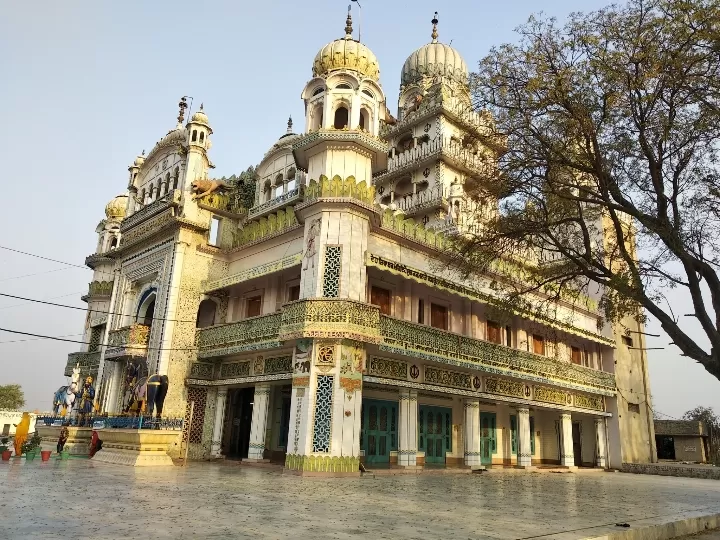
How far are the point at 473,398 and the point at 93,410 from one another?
1608 centimetres

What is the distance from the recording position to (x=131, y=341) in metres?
22.6

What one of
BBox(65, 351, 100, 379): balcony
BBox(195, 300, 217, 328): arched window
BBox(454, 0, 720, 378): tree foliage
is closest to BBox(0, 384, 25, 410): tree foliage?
BBox(65, 351, 100, 379): balcony

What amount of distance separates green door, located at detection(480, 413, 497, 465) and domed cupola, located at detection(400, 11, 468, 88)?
74.9ft

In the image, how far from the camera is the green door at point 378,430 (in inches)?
812

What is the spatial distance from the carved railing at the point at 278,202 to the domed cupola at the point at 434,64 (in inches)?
706

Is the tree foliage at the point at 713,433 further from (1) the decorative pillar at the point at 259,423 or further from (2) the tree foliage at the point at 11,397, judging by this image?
(2) the tree foliage at the point at 11,397

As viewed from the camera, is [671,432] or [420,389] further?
[671,432]

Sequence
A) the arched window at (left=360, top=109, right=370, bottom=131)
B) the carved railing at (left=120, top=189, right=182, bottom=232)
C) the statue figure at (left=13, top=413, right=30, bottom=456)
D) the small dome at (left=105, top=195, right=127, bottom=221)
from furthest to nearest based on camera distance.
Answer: the small dome at (left=105, top=195, right=127, bottom=221) < the carved railing at (left=120, top=189, right=182, bottom=232) < the arched window at (left=360, top=109, right=370, bottom=131) < the statue figure at (left=13, top=413, right=30, bottom=456)

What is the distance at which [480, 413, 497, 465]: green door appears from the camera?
2494 cm

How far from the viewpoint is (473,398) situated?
2261cm

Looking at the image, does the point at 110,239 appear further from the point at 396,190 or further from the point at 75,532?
the point at 75,532

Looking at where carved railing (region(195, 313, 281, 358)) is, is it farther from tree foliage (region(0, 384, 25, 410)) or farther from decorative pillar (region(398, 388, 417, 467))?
tree foliage (region(0, 384, 25, 410))

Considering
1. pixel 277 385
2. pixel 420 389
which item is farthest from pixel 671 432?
pixel 277 385

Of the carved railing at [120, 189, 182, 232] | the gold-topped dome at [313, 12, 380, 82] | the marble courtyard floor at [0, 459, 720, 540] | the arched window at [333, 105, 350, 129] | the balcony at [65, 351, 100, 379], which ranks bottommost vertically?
the marble courtyard floor at [0, 459, 720, 540]
